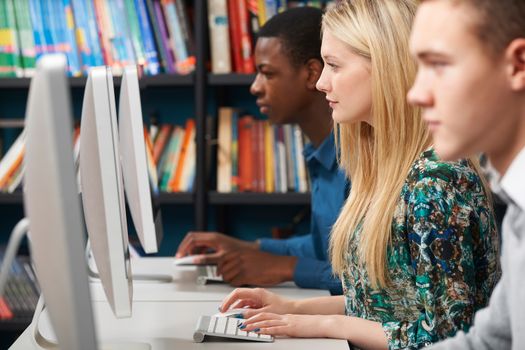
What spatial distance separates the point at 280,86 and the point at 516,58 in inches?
58.4

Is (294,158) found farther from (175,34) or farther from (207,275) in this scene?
(207,275)

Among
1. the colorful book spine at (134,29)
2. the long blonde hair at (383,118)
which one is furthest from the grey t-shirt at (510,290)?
the colorful book spine at (134,29)

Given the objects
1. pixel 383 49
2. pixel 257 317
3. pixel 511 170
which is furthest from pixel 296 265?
pixel 511 170

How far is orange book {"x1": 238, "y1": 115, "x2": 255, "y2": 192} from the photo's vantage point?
2783 millimetres

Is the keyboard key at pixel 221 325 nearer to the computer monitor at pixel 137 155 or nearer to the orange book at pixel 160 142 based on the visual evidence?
the computer monitor at pixel 137 155

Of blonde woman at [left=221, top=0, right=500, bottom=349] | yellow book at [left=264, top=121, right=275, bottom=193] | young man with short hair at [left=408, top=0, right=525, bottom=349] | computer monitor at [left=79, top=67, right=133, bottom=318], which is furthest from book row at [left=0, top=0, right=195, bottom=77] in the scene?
young man with short hair at [left=408, top=0, right=525, bottom=349]

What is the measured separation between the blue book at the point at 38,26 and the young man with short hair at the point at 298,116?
834 millimetres

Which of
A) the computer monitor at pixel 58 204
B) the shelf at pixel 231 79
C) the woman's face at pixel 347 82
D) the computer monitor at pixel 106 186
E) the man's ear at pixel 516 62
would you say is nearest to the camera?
the computer monitor at pixel 58 204

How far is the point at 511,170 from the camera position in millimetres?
929

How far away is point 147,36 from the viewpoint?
274cm

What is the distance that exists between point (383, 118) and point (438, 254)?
30 cm

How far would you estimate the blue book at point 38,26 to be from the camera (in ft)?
9.04

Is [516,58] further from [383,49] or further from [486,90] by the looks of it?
[383,49]

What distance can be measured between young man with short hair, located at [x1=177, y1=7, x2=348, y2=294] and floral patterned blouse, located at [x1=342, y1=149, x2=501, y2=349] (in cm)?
67
